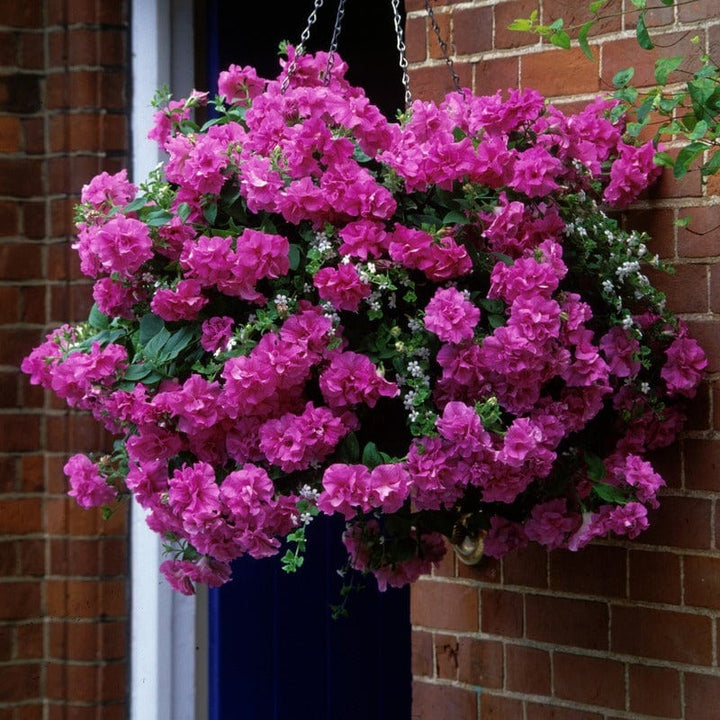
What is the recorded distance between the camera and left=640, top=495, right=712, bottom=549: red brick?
237 centimetres

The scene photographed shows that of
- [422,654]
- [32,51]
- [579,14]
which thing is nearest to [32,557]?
[422,654]

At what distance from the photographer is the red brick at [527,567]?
257 centimetres

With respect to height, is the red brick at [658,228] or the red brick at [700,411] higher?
the red brick at [658,228]

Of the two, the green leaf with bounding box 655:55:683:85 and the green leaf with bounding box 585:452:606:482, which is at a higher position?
the green leaf with bounding box 655:55:683:85

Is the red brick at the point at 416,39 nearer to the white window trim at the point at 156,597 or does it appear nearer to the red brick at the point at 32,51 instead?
the white window trim at the point at 156,597

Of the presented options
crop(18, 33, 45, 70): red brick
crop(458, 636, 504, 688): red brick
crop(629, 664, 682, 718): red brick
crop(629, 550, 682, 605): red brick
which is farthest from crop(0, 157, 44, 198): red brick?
crop(629, 664, 682, 718): red brick

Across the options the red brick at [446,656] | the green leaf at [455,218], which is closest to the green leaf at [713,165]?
the green leaf at [455,218]

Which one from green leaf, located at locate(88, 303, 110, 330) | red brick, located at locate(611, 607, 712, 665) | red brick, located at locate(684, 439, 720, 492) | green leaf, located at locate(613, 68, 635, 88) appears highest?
green leaf, located at locate(613, 68, 635, 88)

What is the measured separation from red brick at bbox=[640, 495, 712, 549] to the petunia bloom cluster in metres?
0.25

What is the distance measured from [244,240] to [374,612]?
198 cm

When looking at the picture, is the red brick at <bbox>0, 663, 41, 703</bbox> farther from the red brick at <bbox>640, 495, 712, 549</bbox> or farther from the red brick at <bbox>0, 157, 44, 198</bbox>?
the red brick at <bbox>640, 495, 712, 549</bbox>

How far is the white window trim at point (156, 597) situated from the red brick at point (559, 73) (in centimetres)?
122

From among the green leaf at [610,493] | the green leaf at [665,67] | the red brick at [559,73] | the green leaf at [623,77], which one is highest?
the red brick at [559,73]

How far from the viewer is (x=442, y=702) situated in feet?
8.83
